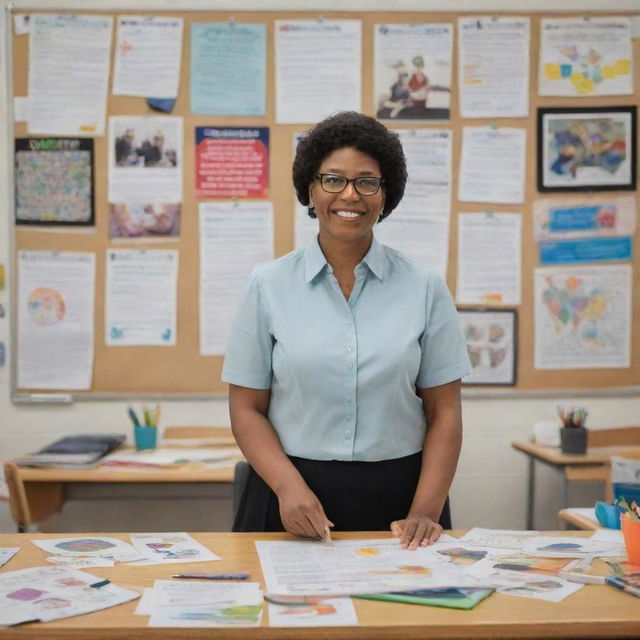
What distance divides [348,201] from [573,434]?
72.9 inches

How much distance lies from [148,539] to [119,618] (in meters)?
0.45

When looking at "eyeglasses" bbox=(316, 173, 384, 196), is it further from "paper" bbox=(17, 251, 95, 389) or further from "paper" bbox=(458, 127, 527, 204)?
"paper" bbox=(17, 251, 95, 389)

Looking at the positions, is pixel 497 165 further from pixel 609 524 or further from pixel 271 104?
pixel 609 524

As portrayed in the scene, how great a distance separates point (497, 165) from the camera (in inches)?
142

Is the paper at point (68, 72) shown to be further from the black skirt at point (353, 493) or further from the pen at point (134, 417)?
the black skirt at point (353, 493)

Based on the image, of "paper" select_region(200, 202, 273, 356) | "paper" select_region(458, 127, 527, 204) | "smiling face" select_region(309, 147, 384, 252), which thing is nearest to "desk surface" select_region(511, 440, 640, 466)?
"paper" select_region(458, 127, 527, 204)

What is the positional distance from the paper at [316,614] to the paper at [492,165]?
8.61ft

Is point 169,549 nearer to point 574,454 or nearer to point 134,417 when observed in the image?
point 134,417

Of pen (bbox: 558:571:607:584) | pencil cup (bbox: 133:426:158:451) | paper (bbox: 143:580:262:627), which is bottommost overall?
pencil cup (bbox: 133:426:158:451)

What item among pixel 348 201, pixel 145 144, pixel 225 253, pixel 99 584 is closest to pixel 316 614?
pixel 99 584

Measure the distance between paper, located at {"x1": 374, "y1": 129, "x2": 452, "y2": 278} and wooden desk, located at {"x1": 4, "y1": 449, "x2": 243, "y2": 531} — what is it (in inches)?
48.0

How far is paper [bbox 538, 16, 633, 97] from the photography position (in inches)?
141

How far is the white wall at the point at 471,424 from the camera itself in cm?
355

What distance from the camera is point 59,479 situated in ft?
9.36
